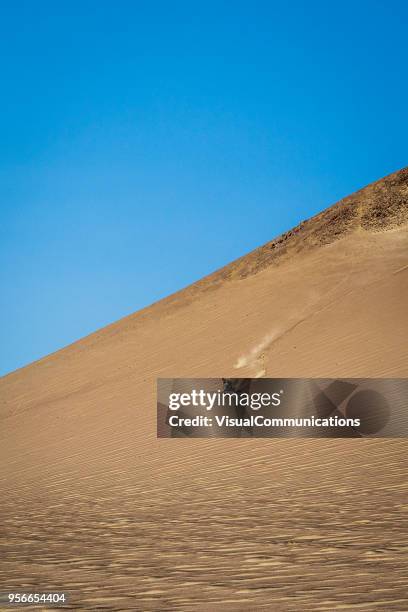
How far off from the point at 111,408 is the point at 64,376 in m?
6.35

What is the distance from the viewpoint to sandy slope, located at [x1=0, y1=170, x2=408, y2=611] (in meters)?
4.29

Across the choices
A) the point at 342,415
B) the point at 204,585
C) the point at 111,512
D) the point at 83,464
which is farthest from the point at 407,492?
the point at 83,464

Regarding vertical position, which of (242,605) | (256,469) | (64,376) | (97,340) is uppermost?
(97,340)

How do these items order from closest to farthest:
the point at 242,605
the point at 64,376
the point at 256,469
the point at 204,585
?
1. the point at 242,605
2. the point at 204,585
3. the point at 256,469
4. the point at 64,376

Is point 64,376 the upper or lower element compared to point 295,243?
lower

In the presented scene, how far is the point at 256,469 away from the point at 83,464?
429 centimetres

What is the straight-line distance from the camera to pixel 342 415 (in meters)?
13.1

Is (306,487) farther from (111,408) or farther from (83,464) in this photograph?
(111,408)

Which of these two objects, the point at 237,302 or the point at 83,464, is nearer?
the point at 83,464

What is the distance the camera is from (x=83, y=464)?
43.3ft

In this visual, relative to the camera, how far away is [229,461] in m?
11.5

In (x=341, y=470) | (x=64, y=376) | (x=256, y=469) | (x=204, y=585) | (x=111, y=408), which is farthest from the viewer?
(x=64, y=376)

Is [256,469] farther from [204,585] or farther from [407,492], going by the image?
[204,585]

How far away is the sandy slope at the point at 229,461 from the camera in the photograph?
14.1 feet
